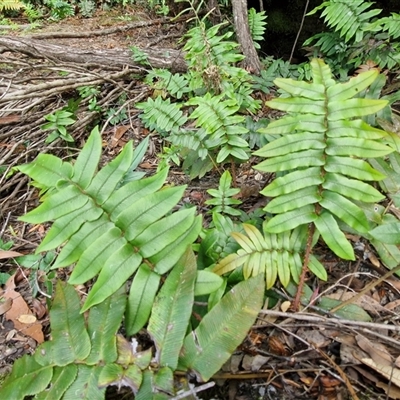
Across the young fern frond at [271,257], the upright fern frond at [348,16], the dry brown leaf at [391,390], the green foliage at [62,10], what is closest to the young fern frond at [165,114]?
the young fern frond at [271,257]

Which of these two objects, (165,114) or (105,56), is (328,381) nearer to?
(165,114)

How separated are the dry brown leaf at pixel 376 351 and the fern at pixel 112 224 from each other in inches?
31.1

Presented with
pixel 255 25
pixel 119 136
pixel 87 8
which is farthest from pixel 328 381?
pixel 87 8

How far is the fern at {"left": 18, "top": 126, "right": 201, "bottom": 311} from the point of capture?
1453 millimetres

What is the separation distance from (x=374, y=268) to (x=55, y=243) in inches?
57.0

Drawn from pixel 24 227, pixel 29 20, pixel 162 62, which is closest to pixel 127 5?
pixel 29 20

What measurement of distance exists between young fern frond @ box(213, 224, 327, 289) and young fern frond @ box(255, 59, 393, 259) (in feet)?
0.34

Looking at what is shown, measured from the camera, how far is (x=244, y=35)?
330cm

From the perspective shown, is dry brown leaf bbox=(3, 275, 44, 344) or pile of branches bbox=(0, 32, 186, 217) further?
pile of branches bbox=(0, 32, 186, 217)

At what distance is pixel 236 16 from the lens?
327 centimetres

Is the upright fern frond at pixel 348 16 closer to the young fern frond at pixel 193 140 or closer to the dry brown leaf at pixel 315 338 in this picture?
the young fern frond at pixel 193 140

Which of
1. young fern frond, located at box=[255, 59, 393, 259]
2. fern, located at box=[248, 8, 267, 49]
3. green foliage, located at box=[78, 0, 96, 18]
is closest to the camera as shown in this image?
young fern frond, located at box=[255, 59, 393, 259]

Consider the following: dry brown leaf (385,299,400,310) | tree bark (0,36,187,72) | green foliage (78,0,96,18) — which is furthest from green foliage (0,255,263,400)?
green foliage (78,0,96,18)

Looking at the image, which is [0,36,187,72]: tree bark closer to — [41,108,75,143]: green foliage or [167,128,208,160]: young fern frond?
[41,108,75,143]: green foliage
